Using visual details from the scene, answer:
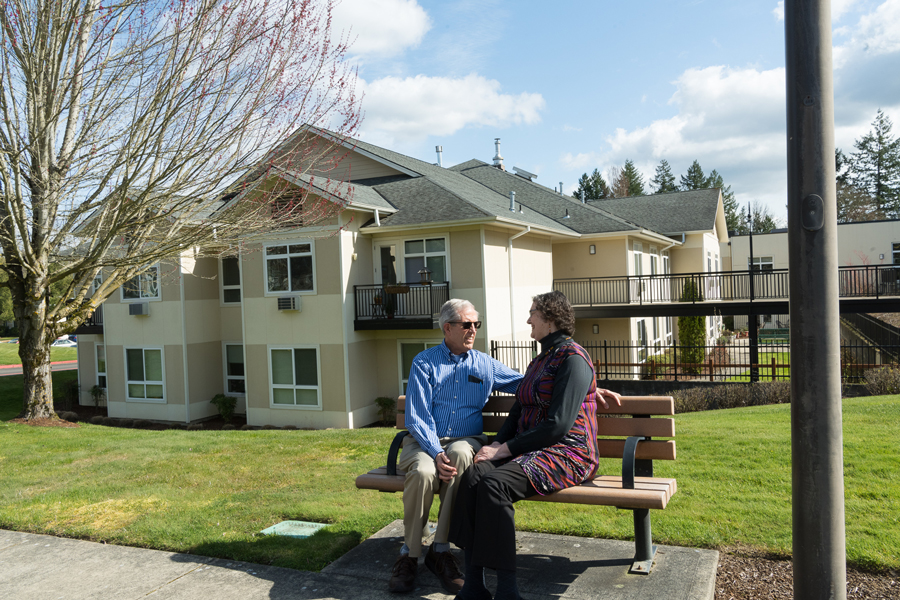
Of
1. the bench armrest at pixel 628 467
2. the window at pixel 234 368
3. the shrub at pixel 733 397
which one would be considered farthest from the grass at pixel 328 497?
the window at pixel 234 368

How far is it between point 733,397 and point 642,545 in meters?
11.9

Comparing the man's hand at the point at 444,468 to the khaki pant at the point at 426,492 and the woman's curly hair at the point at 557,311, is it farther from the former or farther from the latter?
the woman's curly hair at the point at 557,311

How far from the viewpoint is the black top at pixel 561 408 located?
400 centimetres

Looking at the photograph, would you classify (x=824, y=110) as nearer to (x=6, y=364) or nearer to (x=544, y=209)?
(x=544, y=209)

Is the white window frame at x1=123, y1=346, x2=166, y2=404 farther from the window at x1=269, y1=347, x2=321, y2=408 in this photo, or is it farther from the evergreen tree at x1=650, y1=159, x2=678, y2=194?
the evergreen tree at x1=650, y1=159, x2=678, y2=194

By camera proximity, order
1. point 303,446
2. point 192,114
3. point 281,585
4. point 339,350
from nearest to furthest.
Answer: point 281,585 < point 303,446 < point 192,114 < point 339,350

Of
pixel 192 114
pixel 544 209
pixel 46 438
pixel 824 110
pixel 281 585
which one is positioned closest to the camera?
pixel 824 110

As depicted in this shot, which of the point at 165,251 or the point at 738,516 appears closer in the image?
the point at 738,516

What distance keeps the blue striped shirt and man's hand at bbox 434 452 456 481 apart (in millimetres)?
292

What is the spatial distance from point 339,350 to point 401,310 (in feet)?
6.46

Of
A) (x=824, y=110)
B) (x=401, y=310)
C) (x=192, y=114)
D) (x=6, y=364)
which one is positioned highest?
(x=192, y=114)

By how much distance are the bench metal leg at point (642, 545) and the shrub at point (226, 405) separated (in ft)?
57.6

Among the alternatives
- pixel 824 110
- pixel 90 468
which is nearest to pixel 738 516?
pixel 824 110

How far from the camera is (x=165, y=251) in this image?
12.1 m
